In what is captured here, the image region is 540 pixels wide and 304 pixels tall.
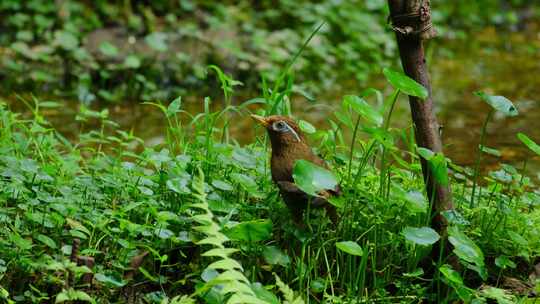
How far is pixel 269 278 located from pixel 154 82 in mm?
4031

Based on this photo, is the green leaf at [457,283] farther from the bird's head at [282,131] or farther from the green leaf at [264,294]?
the bird's head at [282,131]

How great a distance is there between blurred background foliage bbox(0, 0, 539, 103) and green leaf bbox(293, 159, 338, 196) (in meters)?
3.56

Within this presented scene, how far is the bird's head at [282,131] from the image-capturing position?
308 cm

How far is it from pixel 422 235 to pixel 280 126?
65 cm

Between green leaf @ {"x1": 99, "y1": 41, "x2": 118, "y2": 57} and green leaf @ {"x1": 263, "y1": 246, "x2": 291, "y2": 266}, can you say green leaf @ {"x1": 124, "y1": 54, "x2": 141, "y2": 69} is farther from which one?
green leaf @ {"x1": 263, "y1": 246, "x2": 291, "y2": 266}

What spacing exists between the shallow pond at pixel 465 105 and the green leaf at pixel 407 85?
160cm

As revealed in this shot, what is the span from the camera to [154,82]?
688 cm

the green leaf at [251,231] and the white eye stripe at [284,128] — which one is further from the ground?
the white eye stripe at [284,128]

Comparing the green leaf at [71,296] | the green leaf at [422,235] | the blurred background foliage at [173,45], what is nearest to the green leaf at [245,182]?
the green leaf at [422,235]

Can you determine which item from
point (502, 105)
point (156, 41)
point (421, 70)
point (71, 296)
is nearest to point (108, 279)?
point (71, 296)

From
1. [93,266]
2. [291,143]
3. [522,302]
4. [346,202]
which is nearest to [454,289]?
[522,302]

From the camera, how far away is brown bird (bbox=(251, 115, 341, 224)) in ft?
9.74

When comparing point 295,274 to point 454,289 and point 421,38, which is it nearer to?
point 454,289

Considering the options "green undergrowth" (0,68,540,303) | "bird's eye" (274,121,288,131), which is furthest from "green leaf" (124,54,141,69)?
"bird's eye" (274,121,288,131)
